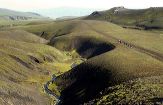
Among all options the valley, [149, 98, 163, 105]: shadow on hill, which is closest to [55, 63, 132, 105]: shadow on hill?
the valley

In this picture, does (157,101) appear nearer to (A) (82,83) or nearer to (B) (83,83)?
(B) (83,83)

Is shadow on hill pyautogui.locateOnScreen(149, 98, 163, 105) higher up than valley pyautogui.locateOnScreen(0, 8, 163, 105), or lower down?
higher up

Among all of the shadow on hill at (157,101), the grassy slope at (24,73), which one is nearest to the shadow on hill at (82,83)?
the grassy slope at (24,73)

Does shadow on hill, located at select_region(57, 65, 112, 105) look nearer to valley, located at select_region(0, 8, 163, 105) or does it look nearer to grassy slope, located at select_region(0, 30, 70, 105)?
valley, located at select_region(0, 8, 163, 105)

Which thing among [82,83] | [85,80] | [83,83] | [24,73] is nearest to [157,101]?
[83,83]

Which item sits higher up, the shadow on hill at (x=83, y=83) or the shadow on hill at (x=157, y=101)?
the shadow on hill at (x=157, y=101)

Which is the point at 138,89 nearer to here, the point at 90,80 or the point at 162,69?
the point at 162,69

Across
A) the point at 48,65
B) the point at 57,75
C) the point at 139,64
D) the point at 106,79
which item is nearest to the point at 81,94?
the point at 106,79

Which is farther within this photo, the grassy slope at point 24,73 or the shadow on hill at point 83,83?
the shadow on hill at point 83,83

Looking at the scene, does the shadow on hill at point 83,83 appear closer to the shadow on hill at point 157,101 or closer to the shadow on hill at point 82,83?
the shadow on hill at point 82,83
